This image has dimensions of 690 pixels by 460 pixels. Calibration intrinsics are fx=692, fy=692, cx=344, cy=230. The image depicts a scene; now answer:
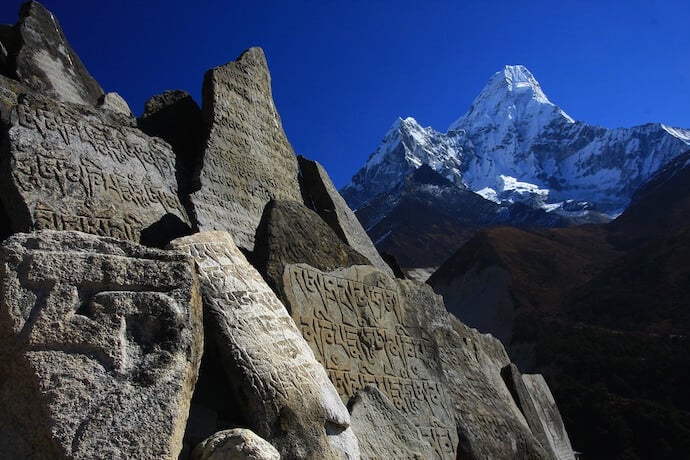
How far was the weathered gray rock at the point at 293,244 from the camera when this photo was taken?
529 cm

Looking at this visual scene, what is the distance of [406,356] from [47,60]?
5.42 metres

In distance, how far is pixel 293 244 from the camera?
560 centimetres

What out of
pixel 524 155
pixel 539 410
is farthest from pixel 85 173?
pixel 524 155

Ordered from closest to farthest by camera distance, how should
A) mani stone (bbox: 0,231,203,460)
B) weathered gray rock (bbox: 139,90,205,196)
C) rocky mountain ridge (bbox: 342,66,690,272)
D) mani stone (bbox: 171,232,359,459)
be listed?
mani stone (bbox: 0,231,203,460), mani stone (bbox: 171,232,359,459), weathered gray rock (bbox: 139,90,205,196), rocky mountain ridge (bbox: 342,66,690,272)

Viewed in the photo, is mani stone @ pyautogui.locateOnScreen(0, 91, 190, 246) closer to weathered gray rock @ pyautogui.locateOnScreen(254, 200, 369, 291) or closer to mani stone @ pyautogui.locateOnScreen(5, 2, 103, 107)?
weathered gray rock @ pyautogui.locateOnScreen(254, 200, 369, 291)

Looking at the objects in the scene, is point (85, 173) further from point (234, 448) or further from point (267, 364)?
point (234, 448)

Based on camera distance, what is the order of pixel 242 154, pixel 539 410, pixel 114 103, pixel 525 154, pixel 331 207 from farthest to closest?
pixel 525 154, pixel 539 410, pixel 331 207, pixel 114 103, pixel 242 154

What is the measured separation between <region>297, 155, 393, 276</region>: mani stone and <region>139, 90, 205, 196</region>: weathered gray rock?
5.44 ft

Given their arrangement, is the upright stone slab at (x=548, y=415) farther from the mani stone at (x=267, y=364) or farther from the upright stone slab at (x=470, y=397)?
the mani stone at (x=267, y=364)

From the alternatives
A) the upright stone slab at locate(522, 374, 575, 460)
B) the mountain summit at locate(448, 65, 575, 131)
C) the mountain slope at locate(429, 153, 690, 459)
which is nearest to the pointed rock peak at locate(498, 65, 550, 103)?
the mountain summit at locate(448, 65, 575, 131)

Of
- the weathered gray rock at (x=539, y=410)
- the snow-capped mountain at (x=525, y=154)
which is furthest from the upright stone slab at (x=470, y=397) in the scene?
the snow-capped mountain at (x=525, y=154)

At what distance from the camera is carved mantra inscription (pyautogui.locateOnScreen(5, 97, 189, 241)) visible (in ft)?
15.3

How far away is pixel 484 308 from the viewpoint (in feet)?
114

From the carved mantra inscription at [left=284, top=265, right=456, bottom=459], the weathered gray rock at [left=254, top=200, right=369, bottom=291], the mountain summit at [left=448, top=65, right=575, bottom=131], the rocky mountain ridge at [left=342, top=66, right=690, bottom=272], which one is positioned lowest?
the carved mantra inscription at [left=284, top=265, right=456, bottom=459]
